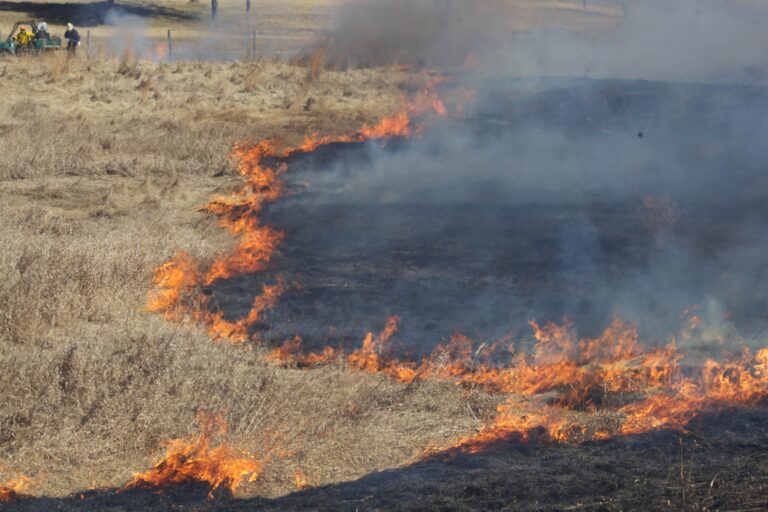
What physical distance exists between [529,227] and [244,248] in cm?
403

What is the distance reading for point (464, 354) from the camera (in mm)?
8336

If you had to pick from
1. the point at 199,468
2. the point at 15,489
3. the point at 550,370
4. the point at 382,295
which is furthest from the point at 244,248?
the point at 15,489

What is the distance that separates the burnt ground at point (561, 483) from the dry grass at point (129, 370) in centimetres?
37

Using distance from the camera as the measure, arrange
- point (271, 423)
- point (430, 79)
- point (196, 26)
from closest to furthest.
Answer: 1. point (271, 423)
2. point (430, 79)
3. point (196, 26)

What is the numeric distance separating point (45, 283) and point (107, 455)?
9.60 ft

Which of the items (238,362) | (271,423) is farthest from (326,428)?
(238,362)

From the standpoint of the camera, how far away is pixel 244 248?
11.1 metres

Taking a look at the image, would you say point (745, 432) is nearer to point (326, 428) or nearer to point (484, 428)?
point (484, 428)

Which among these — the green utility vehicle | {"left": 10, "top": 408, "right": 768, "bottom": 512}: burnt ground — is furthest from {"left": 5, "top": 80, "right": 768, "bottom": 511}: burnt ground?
the green utility vehicle

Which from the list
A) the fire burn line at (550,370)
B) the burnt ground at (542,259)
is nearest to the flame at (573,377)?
the fire burn line at (550,370)

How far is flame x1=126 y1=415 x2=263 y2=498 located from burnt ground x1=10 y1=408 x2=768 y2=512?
13 centimetres

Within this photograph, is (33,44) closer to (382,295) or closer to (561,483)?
(382,295)

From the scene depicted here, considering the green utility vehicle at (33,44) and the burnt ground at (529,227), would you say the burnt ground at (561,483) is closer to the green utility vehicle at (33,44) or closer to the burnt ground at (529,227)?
the burnt ground at (529,227)

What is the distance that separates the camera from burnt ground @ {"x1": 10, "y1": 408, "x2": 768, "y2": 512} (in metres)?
4.89
